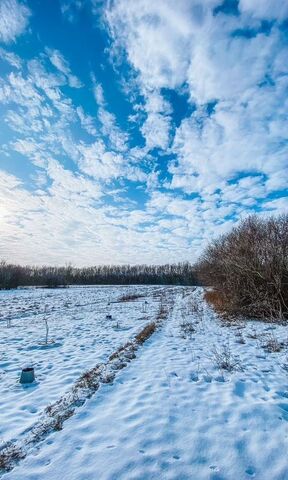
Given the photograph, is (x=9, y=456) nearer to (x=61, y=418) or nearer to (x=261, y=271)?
(x=61, y=418)

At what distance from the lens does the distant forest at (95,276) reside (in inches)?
2932

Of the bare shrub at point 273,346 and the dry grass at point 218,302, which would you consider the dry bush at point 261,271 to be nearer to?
the dry grass at point 218,302

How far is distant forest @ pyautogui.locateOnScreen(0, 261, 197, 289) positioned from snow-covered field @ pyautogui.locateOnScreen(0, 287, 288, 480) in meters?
67.5

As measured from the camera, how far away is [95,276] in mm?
122125

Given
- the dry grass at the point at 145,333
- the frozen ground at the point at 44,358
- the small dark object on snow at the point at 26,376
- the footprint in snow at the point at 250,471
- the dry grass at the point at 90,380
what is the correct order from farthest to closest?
the dry grass at the point at 145,333
the small dark object on snow at the point at 26,376
the dry grass at the point at 90,380
the frozen ground at the point at 44,358
the footprint in snow at the point at 250,471

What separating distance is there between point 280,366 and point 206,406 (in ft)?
9.16

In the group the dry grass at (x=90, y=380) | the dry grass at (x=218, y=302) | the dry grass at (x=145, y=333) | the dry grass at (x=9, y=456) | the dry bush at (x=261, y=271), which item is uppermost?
the dry bush at (x=261, y=271)

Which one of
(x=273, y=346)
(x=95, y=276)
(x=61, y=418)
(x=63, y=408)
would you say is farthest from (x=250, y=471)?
(x=95, y=276)

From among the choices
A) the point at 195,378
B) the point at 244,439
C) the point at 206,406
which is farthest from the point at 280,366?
the point at 244,439

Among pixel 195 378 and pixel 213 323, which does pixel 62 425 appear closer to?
pixel 195 378

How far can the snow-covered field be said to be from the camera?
3.17 meters

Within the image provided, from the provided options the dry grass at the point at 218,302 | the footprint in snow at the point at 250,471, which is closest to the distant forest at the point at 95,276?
the dry grass at the point at 218,302

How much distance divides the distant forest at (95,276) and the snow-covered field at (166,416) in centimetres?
6749

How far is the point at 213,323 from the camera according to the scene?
46.4 ft
